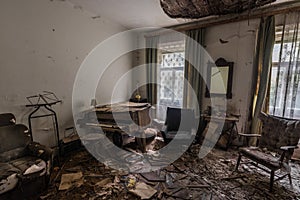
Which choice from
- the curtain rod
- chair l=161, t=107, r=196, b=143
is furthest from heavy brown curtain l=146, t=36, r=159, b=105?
chair l=161, t=107, r=196, b=143

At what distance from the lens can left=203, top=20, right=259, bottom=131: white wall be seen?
3.38m

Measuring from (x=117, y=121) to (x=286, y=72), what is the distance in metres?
3.23

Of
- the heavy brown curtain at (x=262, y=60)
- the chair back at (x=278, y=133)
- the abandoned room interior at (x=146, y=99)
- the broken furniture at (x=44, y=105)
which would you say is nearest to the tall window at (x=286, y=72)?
the abandoned room interior at (x=146, y=99)

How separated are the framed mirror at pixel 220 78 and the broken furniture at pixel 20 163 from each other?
3335mm

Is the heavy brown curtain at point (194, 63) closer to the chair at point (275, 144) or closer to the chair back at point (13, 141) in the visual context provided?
the chair at point (275, 144)

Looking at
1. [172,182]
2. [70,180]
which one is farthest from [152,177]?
[70,180]

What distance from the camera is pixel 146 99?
4715mm

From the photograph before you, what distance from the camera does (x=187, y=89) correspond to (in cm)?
419

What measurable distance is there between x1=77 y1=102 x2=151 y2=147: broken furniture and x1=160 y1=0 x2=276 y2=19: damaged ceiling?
6.06 feet

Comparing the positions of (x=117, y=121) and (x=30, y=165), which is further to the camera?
(x=117, y=121)

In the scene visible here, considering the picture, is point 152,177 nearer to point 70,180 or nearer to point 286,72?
point 70,180

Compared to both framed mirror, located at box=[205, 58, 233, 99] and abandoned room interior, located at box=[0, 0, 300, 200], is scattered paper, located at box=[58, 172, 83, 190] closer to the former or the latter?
abandoned room interior, located at box=[0, 0, 300, 200]

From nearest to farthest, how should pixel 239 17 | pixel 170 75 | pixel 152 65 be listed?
pixel 239 17
pixel 170 75
pixel 152 65

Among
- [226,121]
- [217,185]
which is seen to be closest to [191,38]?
[226,121]
